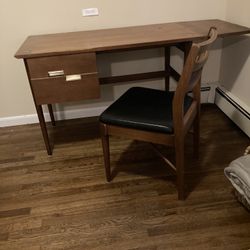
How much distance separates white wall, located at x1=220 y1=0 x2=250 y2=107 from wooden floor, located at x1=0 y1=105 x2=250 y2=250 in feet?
0.97

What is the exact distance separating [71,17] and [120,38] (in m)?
0.54

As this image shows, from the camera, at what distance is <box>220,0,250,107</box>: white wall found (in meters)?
1.90

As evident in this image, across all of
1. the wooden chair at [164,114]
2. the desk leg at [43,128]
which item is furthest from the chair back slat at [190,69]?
the desk leg at [43,128]

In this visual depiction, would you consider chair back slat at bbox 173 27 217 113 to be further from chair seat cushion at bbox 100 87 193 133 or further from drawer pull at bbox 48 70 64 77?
drawer pull at bbox 48 70 64 77

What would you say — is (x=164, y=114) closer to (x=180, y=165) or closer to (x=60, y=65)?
(x=180, y=165)

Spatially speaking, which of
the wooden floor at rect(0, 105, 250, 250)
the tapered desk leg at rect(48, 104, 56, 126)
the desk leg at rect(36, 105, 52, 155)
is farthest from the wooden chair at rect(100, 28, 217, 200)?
the tapered desk leg at rect(48, 104, 56, 126)

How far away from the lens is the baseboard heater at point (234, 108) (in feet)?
6.43

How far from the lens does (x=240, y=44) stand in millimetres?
2000

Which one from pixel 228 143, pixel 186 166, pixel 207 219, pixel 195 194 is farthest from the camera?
pixel 228 143

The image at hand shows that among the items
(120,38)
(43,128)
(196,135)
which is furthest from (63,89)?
(196,135)

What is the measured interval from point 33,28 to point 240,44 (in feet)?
4.95

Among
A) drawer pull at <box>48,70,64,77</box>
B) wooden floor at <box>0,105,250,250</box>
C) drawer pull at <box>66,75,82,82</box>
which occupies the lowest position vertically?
wooden floor at <box>0,105,250,250</box>

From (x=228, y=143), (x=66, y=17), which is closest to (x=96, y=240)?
(x=228, y=143)

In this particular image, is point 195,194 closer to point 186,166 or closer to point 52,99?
point 186,166
